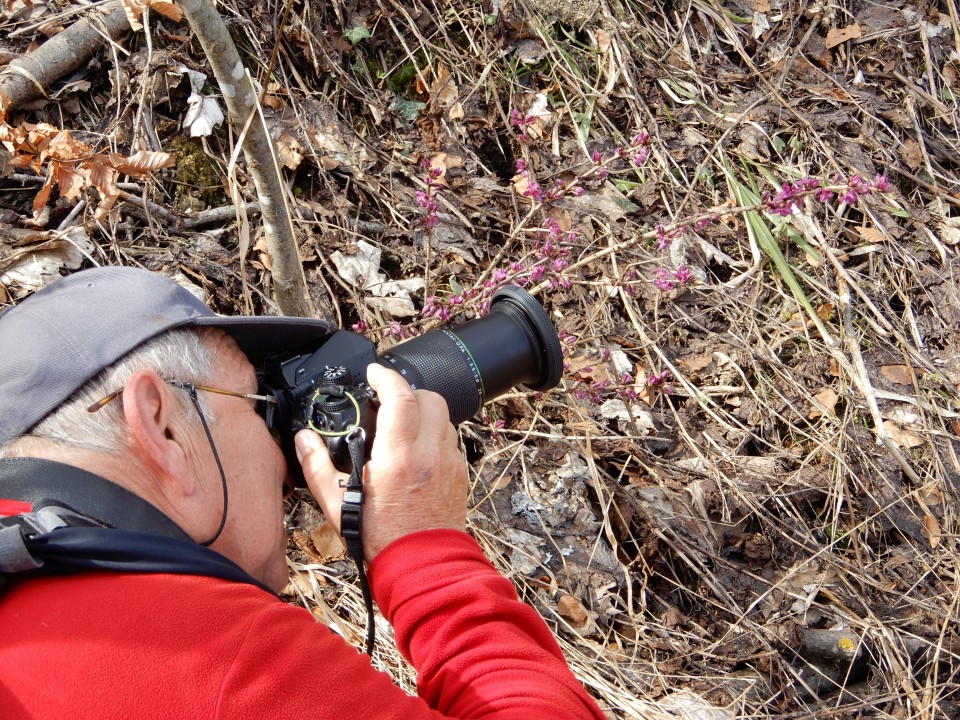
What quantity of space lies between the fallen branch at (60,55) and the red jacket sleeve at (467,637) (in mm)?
2126

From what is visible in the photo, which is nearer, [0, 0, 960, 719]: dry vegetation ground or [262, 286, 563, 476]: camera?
[262, 286, 563, 476]: camera

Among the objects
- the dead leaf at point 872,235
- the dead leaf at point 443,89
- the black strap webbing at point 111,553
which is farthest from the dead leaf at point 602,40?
the black strap webbing at point 111,553

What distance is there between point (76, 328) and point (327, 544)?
1184mm

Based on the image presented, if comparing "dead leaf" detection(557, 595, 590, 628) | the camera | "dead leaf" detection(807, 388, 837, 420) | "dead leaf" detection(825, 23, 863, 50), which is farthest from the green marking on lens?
"dead leaf" detection(825, 23, 863, 50)

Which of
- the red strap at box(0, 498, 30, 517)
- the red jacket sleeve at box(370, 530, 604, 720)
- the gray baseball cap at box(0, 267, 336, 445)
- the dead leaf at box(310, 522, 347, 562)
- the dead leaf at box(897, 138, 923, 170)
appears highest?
the gray baseball cap at box(0, 267, 336, 445)

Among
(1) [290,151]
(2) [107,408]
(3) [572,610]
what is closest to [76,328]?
(2) [107,408]

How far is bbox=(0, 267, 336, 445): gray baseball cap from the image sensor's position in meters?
1.15

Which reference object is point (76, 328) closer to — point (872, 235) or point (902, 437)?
point (902, 437)

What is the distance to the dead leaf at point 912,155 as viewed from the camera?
3504mm

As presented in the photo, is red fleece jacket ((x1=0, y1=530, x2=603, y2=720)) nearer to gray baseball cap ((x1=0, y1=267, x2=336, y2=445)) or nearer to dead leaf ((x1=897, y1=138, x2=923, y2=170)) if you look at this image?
gray baseball cap ((x1=0, y1=267, x2=336, y2=445))

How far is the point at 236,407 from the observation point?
53.7 inches

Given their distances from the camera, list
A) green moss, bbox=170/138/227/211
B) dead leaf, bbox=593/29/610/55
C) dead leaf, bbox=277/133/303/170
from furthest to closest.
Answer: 1. dead leaf, bbox=593/29/610/55
2. dead leaf, bbox=277/133/303/170
3. green moss, bbox=170/138/227/211

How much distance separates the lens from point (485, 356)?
1731mm

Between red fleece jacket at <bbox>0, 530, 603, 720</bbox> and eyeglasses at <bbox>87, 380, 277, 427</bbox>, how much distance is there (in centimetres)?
29
